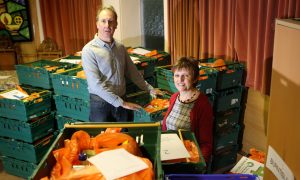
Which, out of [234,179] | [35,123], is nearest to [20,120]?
[35,123]

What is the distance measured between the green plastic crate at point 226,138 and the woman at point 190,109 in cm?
139

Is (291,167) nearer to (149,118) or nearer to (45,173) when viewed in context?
(45,173)

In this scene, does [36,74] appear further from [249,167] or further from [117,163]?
[117,163]

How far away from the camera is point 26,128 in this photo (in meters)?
3.14

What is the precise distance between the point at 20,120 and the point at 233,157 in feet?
7.00

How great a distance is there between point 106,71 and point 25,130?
116 cm

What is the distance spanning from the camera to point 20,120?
314 cm

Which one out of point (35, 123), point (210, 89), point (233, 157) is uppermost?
point (210, 89)

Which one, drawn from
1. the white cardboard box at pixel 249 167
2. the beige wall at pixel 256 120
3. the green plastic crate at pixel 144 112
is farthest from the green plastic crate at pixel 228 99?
the white cardboard box at pixel 249 167

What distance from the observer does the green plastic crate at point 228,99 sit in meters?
3.14

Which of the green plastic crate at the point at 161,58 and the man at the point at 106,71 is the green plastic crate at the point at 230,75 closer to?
the green plastic crate at the point at 161,58

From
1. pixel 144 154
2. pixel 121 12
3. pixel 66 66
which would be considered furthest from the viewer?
pixel 121 12

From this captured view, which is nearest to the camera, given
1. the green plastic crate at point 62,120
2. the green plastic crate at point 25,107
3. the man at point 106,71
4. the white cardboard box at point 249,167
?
the white cardboard box at point 249,167

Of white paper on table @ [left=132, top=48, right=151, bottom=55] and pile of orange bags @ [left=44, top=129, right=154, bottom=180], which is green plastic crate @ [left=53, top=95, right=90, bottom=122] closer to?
white paper on table @ [left=132, top=48, right=151, bottom=55]
